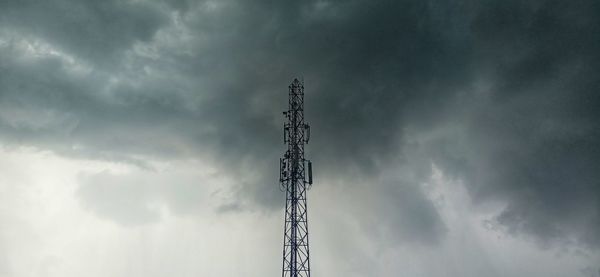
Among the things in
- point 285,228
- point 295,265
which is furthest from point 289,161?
point 295,265

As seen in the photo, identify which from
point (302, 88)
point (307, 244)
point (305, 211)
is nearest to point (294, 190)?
point (305, 211)

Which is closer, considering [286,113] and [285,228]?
[285,228]

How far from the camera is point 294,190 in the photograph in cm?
6806

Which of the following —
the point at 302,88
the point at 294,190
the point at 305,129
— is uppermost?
the point at 302,88

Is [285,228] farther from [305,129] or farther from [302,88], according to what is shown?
[302,88]

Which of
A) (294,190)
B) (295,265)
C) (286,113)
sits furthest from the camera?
(286,113)

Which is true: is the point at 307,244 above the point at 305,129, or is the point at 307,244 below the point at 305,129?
below

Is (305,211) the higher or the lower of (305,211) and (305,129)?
the lower

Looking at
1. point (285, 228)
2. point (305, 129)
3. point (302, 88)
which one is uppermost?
point (302, 88)

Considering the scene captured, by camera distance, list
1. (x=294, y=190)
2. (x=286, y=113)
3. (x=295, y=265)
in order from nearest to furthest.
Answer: (x=295, y=265)
(x=294, y=190)
(x=286, y=113)

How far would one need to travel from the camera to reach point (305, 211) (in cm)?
6712

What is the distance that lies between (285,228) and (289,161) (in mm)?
9259

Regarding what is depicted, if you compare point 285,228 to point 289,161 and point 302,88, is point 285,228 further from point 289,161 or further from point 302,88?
point 302,88

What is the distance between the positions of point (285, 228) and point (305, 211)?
349cm
